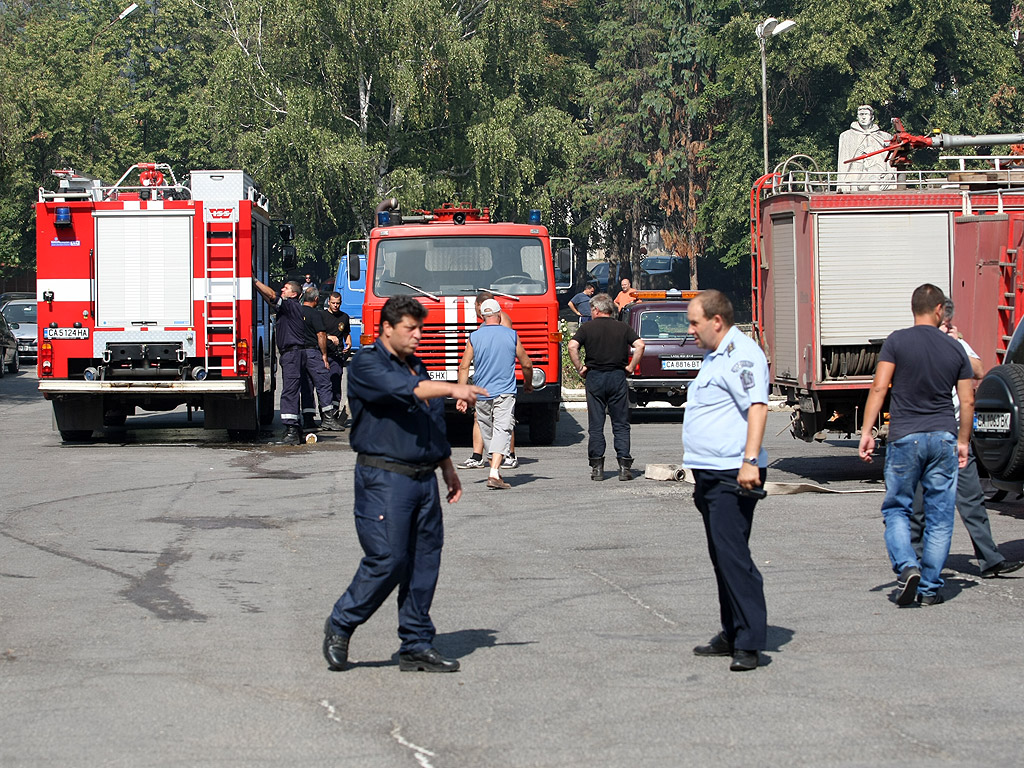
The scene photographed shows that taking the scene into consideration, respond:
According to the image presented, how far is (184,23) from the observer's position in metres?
65.3

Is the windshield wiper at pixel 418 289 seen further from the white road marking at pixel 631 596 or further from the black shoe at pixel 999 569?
the black shoe at pixel 999 569

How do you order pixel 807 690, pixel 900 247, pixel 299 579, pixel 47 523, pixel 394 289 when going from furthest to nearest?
pixel 394 289 → pixel 900 247 → pixel 47 523 → pixel 299 579 → pixel 807 690

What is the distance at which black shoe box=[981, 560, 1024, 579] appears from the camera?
29.6 ft

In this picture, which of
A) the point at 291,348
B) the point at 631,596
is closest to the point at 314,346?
the point at 291,348

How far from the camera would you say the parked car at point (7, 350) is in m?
33.1

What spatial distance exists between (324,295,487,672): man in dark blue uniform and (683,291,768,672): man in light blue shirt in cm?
130

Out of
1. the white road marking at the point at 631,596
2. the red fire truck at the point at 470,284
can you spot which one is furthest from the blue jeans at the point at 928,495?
the red fire truck at the point at 470,284

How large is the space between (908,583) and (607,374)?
6.72m

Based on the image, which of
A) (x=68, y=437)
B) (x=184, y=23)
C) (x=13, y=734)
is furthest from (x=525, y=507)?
(x=184, y=23)

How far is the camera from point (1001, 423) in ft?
32.4

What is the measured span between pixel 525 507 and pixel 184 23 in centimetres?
5783

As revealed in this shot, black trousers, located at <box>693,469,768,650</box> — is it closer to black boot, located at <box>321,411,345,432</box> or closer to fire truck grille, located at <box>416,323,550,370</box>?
fire truck grille, located at <box>416,323,550,370</box>

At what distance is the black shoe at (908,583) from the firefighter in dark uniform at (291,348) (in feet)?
36.7

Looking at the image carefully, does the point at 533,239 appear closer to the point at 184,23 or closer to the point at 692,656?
the point at 692,656
